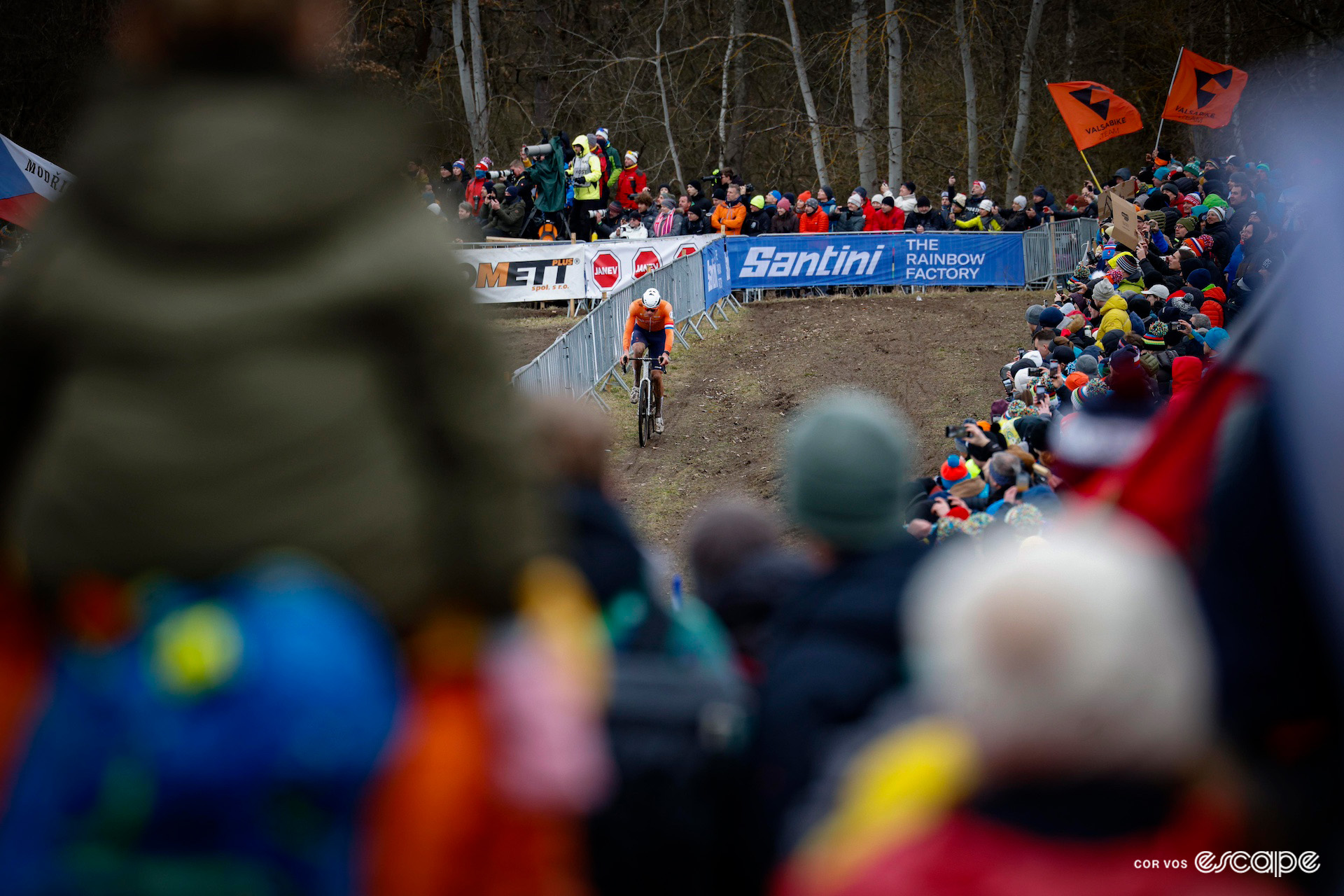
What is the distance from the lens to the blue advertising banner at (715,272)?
67.4 feet

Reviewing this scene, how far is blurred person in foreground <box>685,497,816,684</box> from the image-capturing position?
3266mm

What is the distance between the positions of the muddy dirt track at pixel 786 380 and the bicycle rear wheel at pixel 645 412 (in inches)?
7.6

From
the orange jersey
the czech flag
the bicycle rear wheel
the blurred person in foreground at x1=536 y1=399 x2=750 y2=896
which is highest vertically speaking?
the czech flag

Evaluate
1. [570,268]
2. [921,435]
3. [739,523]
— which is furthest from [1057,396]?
[570,268]

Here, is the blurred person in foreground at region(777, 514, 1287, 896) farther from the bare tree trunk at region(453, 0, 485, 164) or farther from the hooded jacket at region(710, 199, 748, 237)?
the bare tree trunk at region(453, 0, 485, 164)

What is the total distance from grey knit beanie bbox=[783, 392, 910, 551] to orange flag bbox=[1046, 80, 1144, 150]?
16.6 meters

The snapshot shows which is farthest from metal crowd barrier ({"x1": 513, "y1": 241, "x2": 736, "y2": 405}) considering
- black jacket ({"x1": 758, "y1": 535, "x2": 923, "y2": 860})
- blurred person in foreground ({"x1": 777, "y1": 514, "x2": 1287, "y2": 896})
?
blurred person in foreground ({"x1": 777, "y1": 514, "x2": 1287, "y2": 896})

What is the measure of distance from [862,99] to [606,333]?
53.4 ft

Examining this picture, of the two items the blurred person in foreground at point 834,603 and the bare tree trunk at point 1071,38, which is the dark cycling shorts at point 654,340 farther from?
the bare tree trunk at point 1071,38

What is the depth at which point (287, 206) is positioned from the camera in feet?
5.20

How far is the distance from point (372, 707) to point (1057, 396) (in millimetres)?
8700

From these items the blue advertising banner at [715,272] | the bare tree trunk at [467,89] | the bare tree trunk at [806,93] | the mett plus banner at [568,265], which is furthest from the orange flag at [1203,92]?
the bare tree trunk at [467,89]

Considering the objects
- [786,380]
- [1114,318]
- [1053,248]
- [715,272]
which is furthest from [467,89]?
[1114,318]

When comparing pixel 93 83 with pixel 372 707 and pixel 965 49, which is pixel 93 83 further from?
pixel 965 49
